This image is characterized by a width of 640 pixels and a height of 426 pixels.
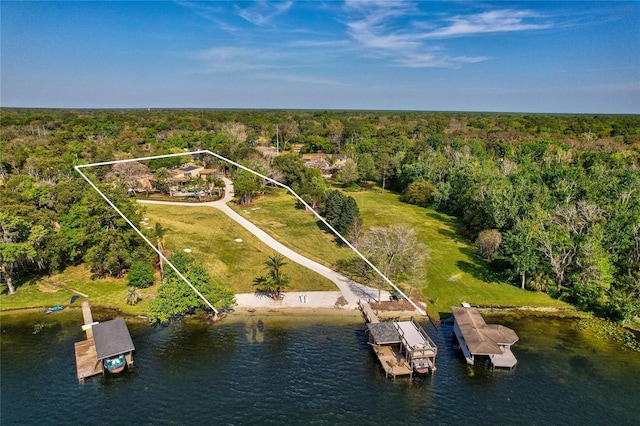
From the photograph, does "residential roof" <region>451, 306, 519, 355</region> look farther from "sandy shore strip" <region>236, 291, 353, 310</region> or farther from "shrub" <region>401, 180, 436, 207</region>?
A: "shrub" <region>401, 180, 436, 207</region>

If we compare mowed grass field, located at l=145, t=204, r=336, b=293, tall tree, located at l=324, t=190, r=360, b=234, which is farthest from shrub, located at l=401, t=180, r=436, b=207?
mowed grass field, located at l=145, t=204, r=336, b=293

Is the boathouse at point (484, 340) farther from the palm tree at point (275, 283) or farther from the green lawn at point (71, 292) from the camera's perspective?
the green lawn at point (71, 292)

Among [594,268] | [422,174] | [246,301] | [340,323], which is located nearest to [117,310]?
[246,301]

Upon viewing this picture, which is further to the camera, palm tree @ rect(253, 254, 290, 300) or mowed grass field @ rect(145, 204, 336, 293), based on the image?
mowed grass field @ rect(145, 204, 336, 293)

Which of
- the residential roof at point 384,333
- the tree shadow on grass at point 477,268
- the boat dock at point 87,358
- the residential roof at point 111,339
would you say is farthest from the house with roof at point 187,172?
the residential roof at point 384,333

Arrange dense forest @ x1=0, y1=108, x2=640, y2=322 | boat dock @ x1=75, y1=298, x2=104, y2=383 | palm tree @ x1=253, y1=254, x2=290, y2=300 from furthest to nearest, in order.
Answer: palm tree @ x1=253, y1=254, x2=290, y2=300
dense forest @ x1=0, y1=108, x2=640, y2=322
boat dock @ x1=75, y1=298, x2=104, y2=383

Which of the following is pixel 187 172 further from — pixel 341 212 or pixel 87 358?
pixel 87 358

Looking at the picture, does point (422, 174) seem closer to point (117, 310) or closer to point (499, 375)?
point (499, 375)
